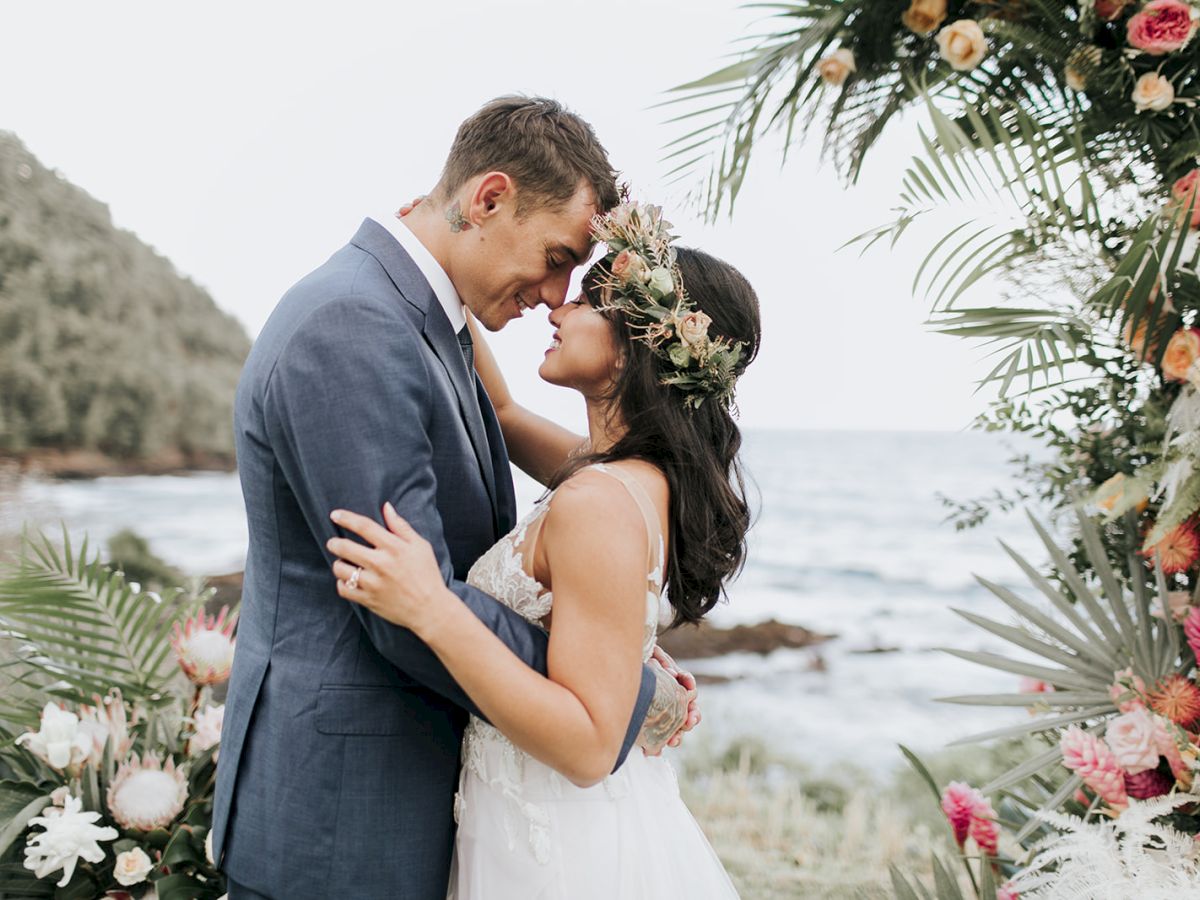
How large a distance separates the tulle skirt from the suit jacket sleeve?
0.84 feet

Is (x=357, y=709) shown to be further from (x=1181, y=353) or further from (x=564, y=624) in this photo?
(x=1181, y=353)

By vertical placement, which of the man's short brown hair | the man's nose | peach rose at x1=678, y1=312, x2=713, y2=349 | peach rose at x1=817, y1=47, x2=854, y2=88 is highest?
peach rose at x1=817, y1=47, x2=854, y2=88

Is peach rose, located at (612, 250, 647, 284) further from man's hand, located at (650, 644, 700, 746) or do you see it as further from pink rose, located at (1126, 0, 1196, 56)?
pink rose, located at (1126, 0, 1196, 56)

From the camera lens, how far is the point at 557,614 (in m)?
1.67

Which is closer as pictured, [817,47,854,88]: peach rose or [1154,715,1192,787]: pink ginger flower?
[1154,715,1192,787]: pink ginger flower

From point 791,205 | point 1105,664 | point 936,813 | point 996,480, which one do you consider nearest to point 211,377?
point 936,813

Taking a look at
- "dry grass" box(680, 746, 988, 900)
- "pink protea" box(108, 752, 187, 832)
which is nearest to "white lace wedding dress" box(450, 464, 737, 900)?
"pink protea" box(108, 752, 187, 832)

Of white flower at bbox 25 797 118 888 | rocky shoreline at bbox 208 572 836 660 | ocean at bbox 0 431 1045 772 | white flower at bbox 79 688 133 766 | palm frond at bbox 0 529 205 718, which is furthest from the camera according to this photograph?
rocky shoreline at bbox 208 572 836 660

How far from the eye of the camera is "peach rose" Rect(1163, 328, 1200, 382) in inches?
89.5

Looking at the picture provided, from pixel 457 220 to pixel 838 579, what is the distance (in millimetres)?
20319

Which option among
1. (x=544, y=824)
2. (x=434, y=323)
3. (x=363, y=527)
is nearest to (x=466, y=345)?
(x=434, y=323)

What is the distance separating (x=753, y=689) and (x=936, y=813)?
21.8 feet

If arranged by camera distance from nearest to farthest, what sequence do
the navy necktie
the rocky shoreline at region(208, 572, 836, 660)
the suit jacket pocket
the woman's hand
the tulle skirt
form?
the woman's hand, the suit jacket pocket, the tulle skirt, the navy necktie, the rocky shoreline at region(208, 572, 836, 660)

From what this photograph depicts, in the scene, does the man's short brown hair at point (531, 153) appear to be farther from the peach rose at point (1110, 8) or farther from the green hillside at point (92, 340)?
the green hillside at point (92, 340)
